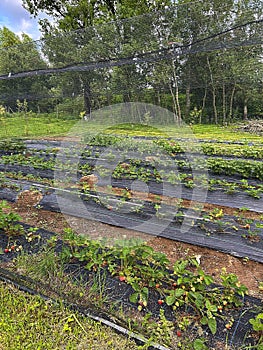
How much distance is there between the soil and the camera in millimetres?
1696

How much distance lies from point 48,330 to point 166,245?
103 centimetres

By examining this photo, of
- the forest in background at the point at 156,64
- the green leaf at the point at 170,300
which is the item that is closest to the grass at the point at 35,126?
the forest in background at the point at 156,64

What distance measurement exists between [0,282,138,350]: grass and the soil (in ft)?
2.30

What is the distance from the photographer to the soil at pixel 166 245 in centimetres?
170

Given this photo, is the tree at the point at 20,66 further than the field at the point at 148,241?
Yes

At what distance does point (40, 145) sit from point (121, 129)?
2.50 m

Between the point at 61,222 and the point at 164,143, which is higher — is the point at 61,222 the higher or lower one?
the lower one

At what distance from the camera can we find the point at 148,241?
206cm

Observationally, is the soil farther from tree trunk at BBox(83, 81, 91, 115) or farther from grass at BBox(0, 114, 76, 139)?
grass at BBox(0, 114, 76, 139)

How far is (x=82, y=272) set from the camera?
1.70 meters

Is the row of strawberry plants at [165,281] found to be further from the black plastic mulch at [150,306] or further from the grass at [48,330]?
the grass at [48,330]

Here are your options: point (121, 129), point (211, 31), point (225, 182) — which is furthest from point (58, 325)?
point (121, 129)

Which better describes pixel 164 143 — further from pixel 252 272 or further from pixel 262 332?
pixel 262 332

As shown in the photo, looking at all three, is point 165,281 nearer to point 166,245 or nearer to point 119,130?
point 166,245
